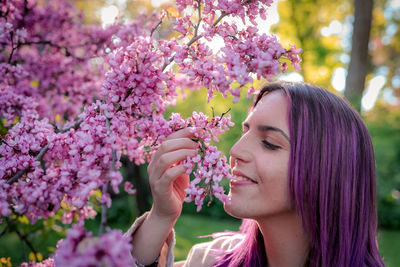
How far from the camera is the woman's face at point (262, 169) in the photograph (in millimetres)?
1607

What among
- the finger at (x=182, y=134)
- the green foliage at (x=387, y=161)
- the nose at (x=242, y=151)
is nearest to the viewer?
the finger at (x=182, y=134)

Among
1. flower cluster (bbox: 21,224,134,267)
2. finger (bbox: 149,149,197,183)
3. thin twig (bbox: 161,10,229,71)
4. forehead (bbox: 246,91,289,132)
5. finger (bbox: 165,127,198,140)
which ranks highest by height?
thin twig (bbox: 161,10,229,71)

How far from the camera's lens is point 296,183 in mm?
1604

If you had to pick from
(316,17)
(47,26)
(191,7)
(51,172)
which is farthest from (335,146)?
(316,17)

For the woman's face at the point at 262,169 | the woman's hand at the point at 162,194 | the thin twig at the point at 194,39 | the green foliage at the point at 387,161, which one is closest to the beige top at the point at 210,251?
the woman's hand at the point at 162,194

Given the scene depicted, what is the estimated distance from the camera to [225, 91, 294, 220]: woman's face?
1.61 meters

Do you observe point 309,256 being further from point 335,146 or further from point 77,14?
point 77,14

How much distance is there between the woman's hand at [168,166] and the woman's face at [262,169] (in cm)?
29

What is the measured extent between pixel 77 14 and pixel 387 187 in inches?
343

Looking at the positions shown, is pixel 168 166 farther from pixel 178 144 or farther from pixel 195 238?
pixel 195 238

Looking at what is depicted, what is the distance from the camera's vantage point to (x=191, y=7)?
169cm

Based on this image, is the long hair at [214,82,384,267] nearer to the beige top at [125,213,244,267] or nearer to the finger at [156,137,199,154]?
the finger at [156,137,199,154]

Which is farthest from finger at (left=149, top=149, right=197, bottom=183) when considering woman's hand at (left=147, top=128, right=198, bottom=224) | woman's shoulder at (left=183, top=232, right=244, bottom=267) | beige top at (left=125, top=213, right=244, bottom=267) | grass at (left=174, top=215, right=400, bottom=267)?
grass at (left=174, top=215, right=400, bottom=267)

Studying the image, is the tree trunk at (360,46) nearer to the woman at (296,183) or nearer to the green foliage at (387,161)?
the green foliage at (387,161)
